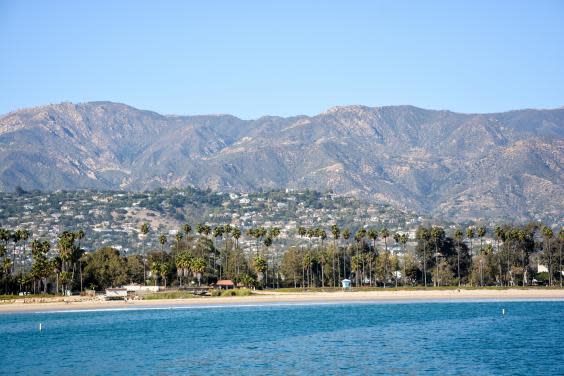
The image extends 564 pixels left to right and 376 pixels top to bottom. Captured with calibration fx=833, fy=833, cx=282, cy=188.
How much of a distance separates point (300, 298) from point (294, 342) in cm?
6714

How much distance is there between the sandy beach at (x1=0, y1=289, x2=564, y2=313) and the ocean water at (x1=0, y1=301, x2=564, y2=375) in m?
8.34

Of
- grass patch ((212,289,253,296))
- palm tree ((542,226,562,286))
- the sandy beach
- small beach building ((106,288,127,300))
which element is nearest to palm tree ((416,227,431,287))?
the sandy beach

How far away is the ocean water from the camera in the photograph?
196 ft

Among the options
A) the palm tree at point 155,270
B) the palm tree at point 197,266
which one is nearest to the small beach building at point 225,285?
the palm tree at point 197,266

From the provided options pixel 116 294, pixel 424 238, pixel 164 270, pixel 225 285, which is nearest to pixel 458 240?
pixel 424 238

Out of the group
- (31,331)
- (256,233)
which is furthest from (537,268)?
(31,331)

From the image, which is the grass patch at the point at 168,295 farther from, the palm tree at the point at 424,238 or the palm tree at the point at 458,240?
the palm tree at the point at 458,240

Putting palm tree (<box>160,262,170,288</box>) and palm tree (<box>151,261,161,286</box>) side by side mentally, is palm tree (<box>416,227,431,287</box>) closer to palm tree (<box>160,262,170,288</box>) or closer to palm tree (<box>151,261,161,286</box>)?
palm tree (<box>160,262,170,288</box>)

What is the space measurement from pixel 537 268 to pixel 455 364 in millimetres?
134823

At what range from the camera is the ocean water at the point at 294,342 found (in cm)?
5984

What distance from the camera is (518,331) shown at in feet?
273

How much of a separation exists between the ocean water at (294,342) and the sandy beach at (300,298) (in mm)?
8338

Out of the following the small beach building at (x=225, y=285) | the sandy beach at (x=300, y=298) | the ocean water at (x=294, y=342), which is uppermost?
the small beach building at (x=225, y=285)

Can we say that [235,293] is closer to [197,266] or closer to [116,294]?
[197,266]
